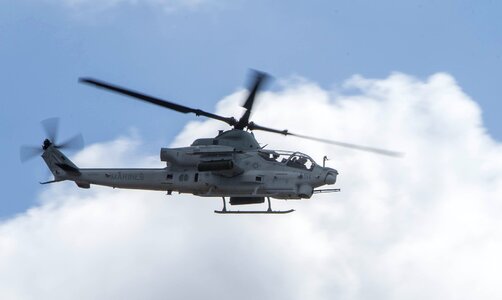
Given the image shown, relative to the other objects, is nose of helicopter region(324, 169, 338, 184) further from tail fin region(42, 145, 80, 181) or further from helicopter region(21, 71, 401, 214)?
tail fin region(42, 145, 80, 181)

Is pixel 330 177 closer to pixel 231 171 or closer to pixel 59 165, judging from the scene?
pixel 231 171

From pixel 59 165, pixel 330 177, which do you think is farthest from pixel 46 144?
pixel 330 177

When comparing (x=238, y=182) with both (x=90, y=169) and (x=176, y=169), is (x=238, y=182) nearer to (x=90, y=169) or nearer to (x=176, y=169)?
(x=176, y=169)

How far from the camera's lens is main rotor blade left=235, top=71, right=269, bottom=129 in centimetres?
4522

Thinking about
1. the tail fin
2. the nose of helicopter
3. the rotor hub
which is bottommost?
the nose of helicopter

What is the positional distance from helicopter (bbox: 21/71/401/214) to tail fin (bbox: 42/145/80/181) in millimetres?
1443

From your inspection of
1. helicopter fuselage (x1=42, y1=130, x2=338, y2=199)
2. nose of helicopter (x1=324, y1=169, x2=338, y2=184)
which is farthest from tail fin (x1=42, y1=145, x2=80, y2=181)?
nose of helicopter (x1=324, y1=169, x2=338, y2=184)

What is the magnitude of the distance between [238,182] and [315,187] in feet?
11.8

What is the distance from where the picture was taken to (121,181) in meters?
47.2

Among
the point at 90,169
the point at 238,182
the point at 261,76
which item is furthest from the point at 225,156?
the point at 90,169

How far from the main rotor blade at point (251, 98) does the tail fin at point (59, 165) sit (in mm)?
8724

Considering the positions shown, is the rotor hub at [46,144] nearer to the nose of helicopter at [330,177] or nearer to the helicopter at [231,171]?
the helicopter at [231,171]

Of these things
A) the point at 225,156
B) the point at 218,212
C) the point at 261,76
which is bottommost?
the point at 218,212

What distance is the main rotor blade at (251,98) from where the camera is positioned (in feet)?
148
